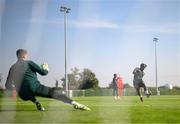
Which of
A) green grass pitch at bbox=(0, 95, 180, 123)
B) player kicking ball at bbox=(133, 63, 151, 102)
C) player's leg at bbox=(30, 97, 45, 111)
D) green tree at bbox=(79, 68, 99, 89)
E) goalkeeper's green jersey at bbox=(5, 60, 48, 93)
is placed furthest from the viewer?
player kicking ball at bbox=(133, 63, 151, 102)

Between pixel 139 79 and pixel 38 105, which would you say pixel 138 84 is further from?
pixel 38 105

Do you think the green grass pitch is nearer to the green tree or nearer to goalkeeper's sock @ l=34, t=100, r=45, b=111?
goalkeeper's sock @ l=34, t=100, r=45, b=111

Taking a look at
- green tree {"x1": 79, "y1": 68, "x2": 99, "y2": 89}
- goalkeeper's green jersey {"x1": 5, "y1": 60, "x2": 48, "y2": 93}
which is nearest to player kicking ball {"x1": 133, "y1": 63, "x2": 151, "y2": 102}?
green tree {"x1": 79, "y1": 68, "x2": 99, "y2": 89}

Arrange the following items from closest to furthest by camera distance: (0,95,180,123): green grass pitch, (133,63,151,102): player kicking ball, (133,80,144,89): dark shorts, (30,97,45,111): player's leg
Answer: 1. (0,95,180,123): green grass pitch
2. (30,97,45,111): player's leg
3. (133,63,151,102): player kicking ball
4. (133,80,144,89): dark shorts

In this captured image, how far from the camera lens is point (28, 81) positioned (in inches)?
195

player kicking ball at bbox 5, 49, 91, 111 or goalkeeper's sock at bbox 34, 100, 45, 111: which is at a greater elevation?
player kicking ball at bbox 5, 49, 91, 111

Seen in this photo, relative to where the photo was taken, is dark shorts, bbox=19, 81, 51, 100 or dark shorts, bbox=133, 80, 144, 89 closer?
dark shorts, bbox=19, 81, 51, 100

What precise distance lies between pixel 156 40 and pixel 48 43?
148 centimetres

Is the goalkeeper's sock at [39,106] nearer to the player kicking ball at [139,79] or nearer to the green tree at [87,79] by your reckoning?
the green tree at [87,79]

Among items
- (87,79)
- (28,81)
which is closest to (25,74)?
(28,81)

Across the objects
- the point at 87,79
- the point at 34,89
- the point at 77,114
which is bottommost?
the point at 77,114

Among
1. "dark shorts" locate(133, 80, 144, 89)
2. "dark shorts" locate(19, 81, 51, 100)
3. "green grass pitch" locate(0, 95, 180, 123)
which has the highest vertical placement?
"dark shorts" locate(133, 80, 144, 89)

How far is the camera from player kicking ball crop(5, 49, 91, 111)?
4930 mm

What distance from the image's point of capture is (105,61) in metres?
5.78
